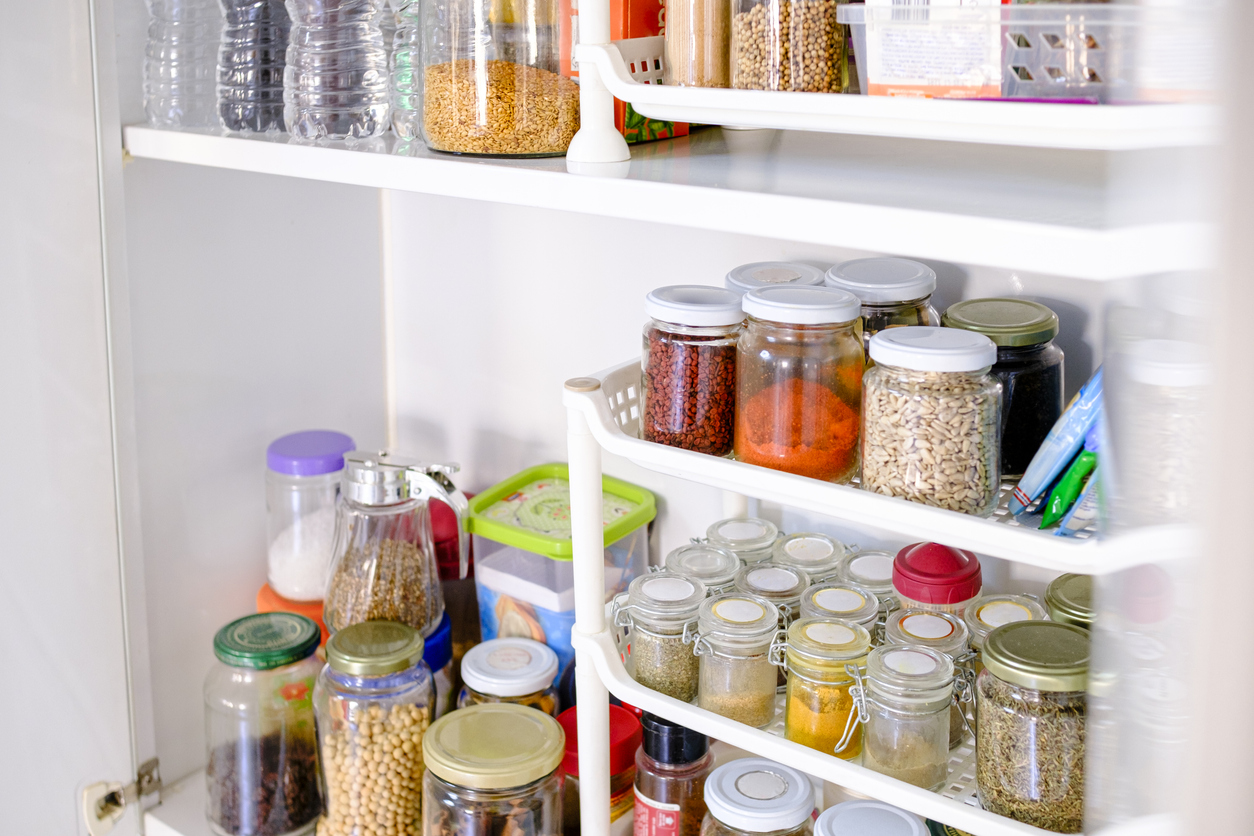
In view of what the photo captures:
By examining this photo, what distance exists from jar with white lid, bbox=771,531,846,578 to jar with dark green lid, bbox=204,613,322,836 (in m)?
0.50

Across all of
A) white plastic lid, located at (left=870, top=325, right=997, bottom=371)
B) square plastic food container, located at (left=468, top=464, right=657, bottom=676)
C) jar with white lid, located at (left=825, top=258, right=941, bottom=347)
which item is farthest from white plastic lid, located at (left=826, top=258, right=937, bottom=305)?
square plastic food container, located at (left=468, top=464, right=657, bottom=676)

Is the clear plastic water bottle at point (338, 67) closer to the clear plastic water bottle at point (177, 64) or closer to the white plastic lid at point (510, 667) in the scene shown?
the clear plastic water bottle at point (177, 64)

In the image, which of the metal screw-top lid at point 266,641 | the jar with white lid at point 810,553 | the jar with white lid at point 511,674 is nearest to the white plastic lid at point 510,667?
the jar with white lid at point 511,674

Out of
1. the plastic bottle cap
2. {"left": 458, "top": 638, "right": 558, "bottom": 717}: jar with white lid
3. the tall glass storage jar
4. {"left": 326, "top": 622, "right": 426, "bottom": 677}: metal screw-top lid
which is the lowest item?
{"left": 458, "top": 638, "right": 558, "bottom": 717}: jar with white lid

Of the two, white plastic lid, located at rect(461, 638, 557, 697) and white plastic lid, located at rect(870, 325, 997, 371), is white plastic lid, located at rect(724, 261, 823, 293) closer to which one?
white plastic lid, located at rect(870, 325, 997, 371)

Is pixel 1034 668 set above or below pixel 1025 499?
below

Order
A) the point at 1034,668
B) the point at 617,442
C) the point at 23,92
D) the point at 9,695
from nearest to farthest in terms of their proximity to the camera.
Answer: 1. the point at 1034,668
2. the point at 617,442
3. the point at 23,92
4. the point at 9,695

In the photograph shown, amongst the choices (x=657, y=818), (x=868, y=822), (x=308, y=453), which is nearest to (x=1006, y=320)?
(x=868, y=822)

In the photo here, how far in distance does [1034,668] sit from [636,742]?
0.47 meters

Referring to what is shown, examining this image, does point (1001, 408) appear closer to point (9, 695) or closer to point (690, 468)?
point (690, 468)

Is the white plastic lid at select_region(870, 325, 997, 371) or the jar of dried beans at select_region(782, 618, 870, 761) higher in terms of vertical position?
the white plastic lid at select_region(870, 325, 997, 371)

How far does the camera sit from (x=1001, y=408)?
2.50 ft

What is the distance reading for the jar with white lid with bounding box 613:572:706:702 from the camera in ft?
2.94

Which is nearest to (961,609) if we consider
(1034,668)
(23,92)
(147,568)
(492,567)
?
(1034,668)
